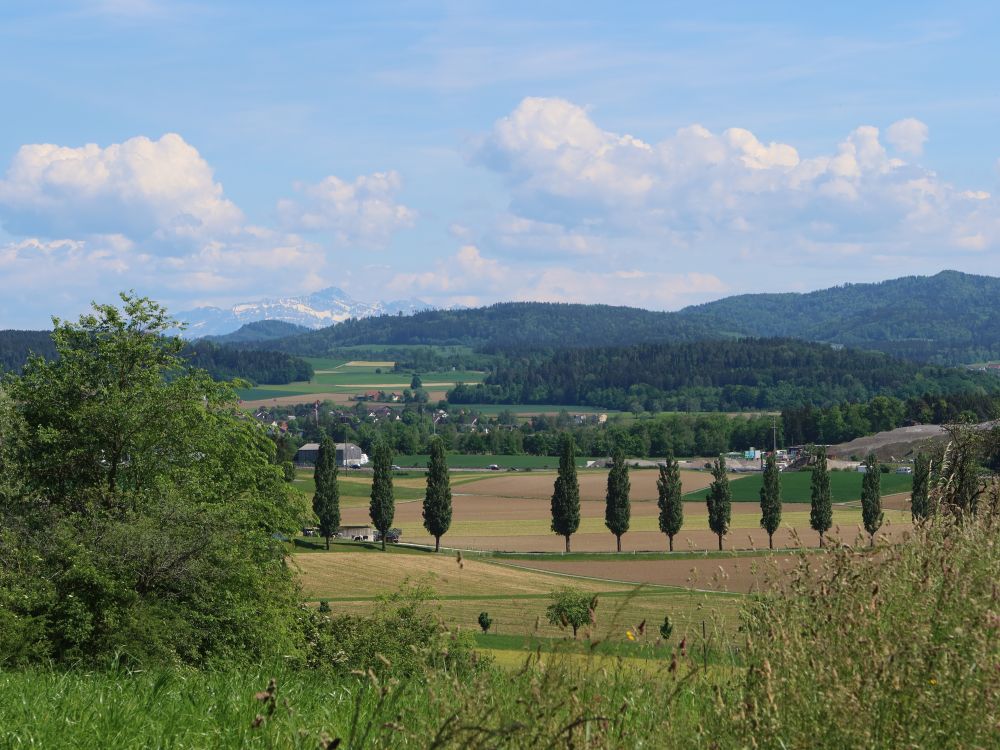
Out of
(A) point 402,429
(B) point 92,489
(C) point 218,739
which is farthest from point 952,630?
(A) point 402,429

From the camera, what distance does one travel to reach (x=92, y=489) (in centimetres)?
2469

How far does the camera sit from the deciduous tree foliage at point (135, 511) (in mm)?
17750

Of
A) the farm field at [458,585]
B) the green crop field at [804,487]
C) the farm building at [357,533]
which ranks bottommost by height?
the farm building at [357,533]

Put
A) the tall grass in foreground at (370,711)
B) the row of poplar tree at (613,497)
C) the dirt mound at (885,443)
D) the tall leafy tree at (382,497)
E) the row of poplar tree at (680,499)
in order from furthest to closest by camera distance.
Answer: the dirt mound at (885,443) < the tall leafy tree at (382,497) < the row of poplar tree at (613,497) < the row of poplar tree at (680,499) < the tall grass in foreground at (370,711)

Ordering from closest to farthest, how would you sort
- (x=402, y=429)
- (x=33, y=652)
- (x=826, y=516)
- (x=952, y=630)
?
(x=952, y=630), (x=33, y=652), (x=826, y=516), (x=402, y=429)

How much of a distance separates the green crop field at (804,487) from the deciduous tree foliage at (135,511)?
268 feet

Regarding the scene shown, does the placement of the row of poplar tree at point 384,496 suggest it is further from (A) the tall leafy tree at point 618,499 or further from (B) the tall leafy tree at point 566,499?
(A) the tall leafy tree at point 618,499

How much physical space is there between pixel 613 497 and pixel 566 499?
376 cm

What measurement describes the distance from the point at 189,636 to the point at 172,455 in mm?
7669

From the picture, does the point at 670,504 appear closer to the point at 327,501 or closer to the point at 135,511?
the point at 327,501

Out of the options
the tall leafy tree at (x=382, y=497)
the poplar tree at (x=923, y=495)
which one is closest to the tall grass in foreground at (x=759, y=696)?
the poplar tree at (x=923, y=495)

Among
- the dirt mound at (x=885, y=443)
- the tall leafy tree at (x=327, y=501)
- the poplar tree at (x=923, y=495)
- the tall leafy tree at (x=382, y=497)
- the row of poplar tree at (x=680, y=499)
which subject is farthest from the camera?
the dirt mound at (x=885, y=443)

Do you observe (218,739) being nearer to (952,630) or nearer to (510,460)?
(952,630)

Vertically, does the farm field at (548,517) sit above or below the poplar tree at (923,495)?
below
